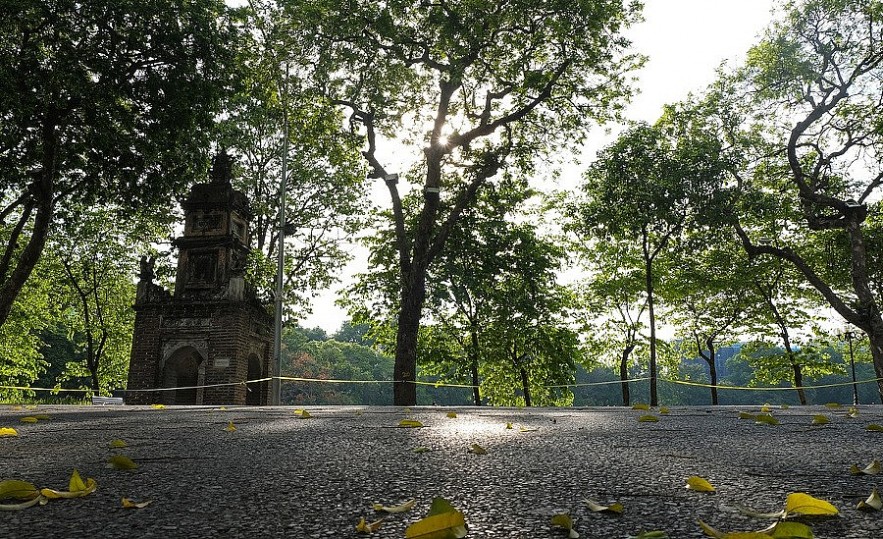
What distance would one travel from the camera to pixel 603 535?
166cm

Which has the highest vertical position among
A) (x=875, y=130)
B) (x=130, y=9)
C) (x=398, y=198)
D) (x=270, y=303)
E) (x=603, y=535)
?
(x=875, y=130)

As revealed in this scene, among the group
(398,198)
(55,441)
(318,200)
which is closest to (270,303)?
(318,200)

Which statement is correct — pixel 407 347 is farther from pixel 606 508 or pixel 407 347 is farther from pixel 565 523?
pixel 565 523

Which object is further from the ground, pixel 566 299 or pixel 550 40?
pixel 550 40

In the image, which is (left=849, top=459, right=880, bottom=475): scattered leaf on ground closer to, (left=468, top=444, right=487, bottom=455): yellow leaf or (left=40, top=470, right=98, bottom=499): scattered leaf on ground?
(left=468, top=444, right=487, bottom=455): yellow leaf

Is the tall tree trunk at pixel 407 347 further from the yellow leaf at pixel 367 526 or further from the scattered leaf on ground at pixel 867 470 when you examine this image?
the yellow leaf at pixel 367 526

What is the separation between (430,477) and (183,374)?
2408 centimetres

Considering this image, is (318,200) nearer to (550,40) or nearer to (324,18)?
(324,18)

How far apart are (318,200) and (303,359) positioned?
117ft

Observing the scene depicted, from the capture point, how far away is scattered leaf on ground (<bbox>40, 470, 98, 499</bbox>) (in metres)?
2.07

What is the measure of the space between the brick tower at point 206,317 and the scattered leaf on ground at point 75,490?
62.5ft

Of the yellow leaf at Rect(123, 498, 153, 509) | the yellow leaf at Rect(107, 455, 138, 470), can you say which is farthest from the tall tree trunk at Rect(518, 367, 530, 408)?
the yellow leaf at Rect(123, 498, 153, 509)

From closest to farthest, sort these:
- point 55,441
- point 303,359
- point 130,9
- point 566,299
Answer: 1. point 55,441
2. point 130,9
3. point 566,299
4. point 303,359

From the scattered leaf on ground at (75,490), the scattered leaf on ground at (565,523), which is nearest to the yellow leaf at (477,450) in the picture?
the scattered leaf on ground at (565,523)
